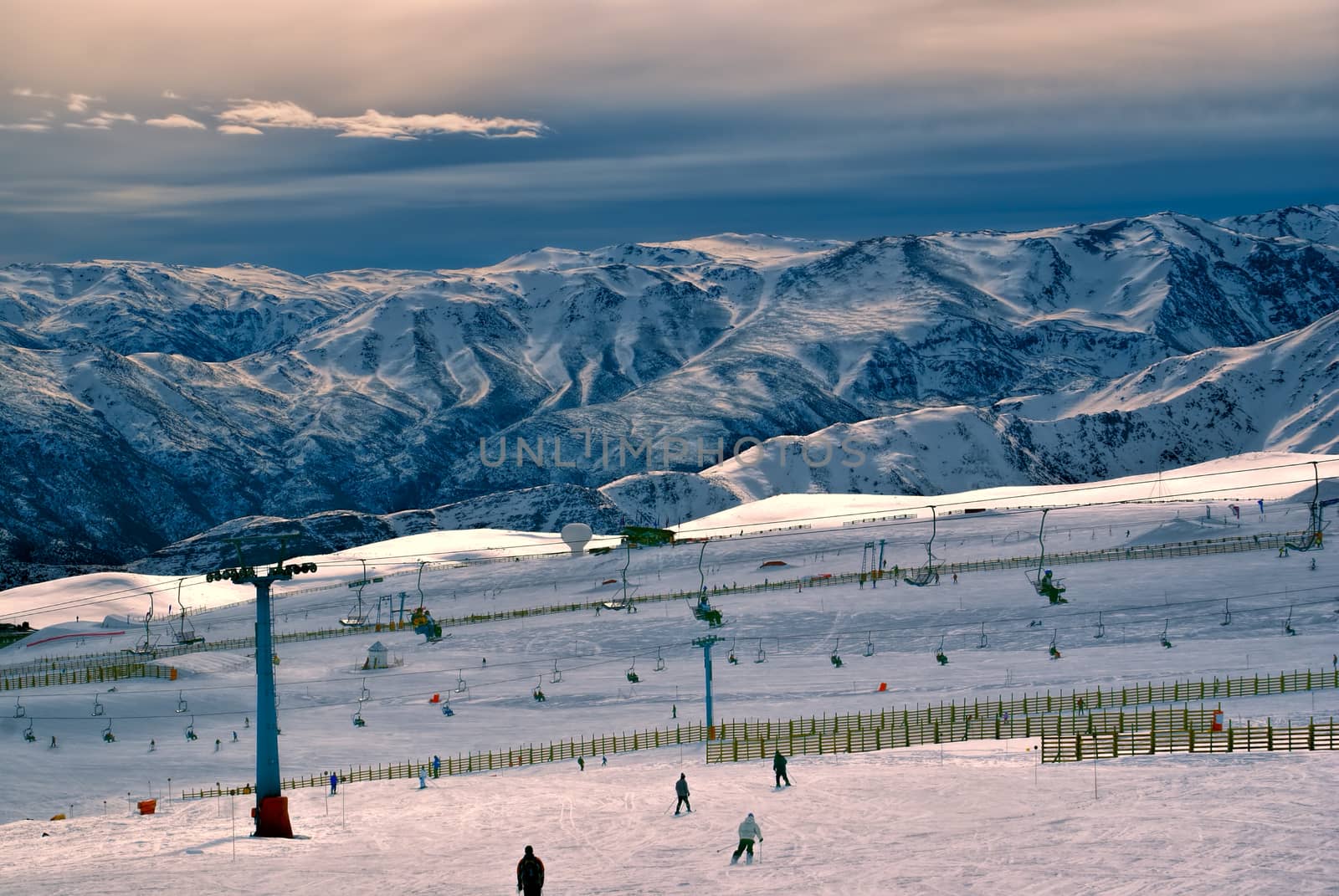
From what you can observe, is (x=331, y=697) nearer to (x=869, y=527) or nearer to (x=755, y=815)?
(x=755, y=815)

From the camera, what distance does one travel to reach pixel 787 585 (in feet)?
384

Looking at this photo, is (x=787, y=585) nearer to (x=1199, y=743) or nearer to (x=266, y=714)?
(x=1199, y=743)

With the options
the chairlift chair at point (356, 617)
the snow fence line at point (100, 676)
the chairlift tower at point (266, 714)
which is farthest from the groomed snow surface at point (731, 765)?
the snow fence line at point (100, 676)

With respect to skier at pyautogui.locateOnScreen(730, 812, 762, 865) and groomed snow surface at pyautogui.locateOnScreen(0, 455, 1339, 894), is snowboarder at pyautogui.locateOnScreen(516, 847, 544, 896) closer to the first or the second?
groomed snow surface at pyautogui.locateOnScreen(0, 455, 1339, 894)

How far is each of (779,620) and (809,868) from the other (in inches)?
2596

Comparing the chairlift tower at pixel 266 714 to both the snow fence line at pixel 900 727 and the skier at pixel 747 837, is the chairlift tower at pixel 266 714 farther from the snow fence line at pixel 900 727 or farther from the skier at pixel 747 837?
the skier at pixel 747 837

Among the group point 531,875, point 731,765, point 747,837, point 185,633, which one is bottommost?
point 731,765

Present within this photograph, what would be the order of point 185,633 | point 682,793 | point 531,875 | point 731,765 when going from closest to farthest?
1. point 531,875
2. point 682,793
3. point 731,765
4. point 185,633

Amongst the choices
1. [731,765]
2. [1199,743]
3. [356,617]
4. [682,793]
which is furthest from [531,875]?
[356,617]

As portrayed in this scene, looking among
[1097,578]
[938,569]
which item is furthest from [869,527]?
[1097,578]

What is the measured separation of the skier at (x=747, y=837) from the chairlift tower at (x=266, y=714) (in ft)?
55.7

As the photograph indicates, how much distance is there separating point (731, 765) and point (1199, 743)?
19649 millimetres

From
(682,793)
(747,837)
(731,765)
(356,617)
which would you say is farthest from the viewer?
(356,617)

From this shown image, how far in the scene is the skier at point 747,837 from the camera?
129 feet
